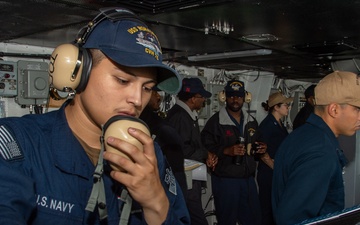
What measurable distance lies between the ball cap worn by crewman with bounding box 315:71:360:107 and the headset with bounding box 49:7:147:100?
1.51 m

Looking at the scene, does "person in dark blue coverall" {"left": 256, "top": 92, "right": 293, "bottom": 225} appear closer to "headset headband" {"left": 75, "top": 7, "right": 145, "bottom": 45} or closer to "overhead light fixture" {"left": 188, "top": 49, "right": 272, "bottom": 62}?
"overhead light fixture" {"left": 188, "top": 49, "right": 272, "bottom": 62}

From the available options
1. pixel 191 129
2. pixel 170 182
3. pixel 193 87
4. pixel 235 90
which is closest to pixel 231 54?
pixel 193 87

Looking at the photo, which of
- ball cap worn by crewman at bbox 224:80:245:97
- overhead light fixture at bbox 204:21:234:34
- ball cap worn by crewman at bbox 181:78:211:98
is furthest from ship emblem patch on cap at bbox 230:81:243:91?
overhead light fixture at bbox 204:21:234:34

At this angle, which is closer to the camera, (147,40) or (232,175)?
(147,40)

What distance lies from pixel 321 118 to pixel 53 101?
2.87 m

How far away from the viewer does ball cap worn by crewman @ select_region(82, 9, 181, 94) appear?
1172 millimetres

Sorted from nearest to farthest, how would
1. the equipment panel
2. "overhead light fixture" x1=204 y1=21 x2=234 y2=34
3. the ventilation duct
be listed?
"overhead light fixture" x1=204 y1=21 x2=234 y2=34 → the equipment panel → the ventilation duct

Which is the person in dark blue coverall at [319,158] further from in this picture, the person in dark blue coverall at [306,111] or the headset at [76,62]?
the person in dark blue coverall at [306,111]

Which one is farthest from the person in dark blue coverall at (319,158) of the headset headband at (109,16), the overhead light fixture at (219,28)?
the headset headband at (109,16)

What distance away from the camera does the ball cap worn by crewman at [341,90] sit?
2303mm

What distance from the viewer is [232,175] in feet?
16.4

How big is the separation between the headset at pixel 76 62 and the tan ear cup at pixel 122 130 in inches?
11.5

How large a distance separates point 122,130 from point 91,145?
15.2 inches

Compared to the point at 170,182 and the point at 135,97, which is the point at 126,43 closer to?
the point at 135,97
